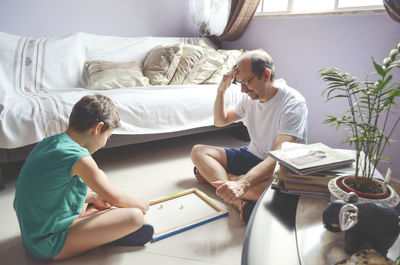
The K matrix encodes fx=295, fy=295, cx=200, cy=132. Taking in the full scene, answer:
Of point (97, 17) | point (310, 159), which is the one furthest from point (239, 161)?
point (97, 17)

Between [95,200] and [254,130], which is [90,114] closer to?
[95,200]

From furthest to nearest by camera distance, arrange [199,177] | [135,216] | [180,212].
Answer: [199,177], [180,212], [135,216]

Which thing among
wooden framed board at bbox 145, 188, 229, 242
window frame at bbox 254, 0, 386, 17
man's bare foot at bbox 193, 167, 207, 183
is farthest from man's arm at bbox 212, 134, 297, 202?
window frame at bbox 254, 0, 386, 17

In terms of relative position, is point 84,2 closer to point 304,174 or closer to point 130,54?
point 130,54

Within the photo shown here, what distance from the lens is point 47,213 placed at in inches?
42.8

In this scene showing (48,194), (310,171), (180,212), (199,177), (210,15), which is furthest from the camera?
(210,15)

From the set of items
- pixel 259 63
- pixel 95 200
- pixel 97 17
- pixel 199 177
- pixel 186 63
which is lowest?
pixel 199 177

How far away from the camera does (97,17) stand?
2.94m

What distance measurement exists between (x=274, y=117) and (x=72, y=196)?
42.1 inches

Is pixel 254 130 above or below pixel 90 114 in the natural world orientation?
below

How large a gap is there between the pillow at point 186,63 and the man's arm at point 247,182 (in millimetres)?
1415

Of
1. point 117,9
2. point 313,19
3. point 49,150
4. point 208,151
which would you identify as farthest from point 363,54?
point 117,9

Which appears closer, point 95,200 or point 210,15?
point 95,200

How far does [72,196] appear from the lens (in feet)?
3.83
